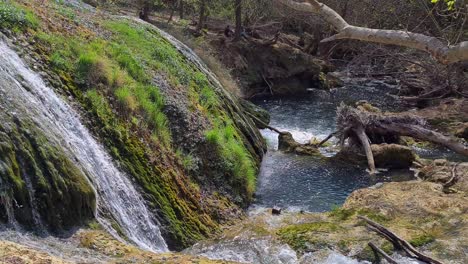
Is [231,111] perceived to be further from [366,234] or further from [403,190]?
[366,234]

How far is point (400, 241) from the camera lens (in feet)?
26.1

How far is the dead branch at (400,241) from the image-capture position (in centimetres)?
747

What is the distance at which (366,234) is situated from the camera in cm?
848

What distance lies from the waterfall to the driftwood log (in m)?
8.32

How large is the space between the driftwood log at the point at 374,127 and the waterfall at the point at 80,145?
8.32 metres

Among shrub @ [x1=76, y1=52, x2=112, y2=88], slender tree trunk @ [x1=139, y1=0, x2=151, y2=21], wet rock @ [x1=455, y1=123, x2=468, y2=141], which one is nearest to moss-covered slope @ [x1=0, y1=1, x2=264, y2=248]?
shrub @ [x1=76, y1=52, x2=112, y2=88]

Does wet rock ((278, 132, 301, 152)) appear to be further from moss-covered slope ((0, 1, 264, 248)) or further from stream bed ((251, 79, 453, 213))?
moss-covered slope ((0, 1, 264, 248))

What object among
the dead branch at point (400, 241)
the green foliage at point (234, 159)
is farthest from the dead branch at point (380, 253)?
the green foliage at point (234, 159)

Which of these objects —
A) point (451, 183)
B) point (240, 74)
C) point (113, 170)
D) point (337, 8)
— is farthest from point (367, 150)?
point (337, 8)

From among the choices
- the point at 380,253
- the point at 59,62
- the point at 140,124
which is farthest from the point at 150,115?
the point at 380,253

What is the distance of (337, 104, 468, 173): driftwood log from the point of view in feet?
50.0

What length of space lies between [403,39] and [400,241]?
16.0 feet

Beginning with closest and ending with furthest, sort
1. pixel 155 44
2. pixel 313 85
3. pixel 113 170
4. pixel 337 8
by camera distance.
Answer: pixel 113 170 < pixel 155 44 < pixel 313 85 < pixel 337 8

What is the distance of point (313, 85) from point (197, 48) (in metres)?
6.83
